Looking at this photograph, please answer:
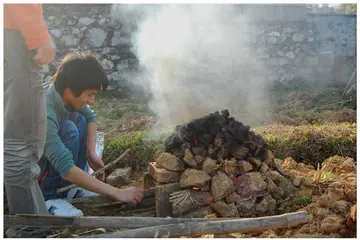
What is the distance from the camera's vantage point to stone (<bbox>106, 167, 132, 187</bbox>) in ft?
14.8

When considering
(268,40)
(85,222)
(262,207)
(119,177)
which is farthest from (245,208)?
(268,40)

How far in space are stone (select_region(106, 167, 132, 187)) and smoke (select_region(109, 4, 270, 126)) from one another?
5.36 feet

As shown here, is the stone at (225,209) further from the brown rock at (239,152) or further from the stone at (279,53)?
the stone at (279,53)

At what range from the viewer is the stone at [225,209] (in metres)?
3.41

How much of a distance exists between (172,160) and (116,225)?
953 millimetres

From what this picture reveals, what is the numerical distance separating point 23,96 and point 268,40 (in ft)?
20.4

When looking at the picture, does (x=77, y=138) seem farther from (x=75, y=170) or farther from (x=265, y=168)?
(x=265, y=168)

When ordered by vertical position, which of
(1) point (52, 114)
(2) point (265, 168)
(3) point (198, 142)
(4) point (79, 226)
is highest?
(1) point (52, 114)

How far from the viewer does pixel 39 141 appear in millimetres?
2855

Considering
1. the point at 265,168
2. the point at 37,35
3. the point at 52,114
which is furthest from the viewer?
the point at 265,168

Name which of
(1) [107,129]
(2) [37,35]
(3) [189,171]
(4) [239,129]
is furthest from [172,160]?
(1) [107,129]

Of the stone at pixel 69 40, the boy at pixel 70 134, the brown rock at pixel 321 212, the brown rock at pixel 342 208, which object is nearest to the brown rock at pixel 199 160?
the boy at pixel 70 134

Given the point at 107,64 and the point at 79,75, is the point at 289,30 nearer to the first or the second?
the point at 107,64

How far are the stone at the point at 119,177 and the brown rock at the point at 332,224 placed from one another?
228 cm
